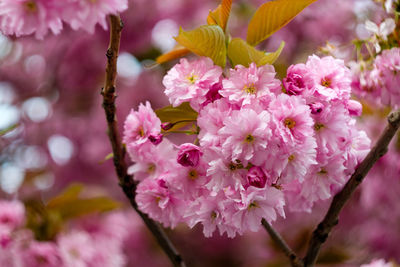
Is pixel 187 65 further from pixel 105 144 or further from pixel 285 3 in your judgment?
pixel 105 144

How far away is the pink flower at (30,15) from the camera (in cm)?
73

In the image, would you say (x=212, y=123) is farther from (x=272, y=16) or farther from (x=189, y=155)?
(x=272, y=16)

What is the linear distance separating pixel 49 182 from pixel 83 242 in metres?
1.29

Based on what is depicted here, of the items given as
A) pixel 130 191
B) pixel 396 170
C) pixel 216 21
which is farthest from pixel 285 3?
pixel 396 170

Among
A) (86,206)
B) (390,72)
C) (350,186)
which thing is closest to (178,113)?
(350,186)

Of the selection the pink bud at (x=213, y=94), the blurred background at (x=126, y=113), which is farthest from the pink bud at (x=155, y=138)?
the blurred background at (x=126, y=113)

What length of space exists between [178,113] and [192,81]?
9 centimetres

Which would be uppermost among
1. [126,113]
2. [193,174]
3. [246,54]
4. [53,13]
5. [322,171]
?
[53,13]

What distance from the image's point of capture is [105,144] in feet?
9.49

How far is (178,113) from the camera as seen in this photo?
0.96 meters

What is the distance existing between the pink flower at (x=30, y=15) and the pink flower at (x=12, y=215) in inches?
34.0

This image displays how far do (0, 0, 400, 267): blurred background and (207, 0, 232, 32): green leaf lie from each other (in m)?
1.30

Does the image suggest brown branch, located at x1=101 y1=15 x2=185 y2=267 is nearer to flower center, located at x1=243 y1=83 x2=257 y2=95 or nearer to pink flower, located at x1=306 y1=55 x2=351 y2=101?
flower center, located at x1=243 y1=83 x2=257 y2=95

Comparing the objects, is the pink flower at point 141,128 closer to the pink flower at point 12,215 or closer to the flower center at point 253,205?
the flower center at point 253,205
